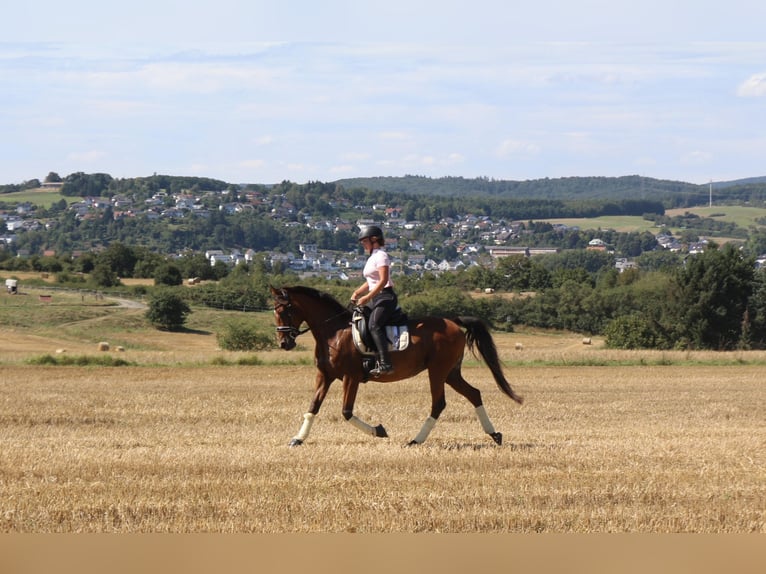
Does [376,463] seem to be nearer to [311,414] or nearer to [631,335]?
[311,414]

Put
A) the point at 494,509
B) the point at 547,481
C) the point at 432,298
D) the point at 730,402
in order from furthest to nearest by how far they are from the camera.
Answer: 1. the point at 432,298
2. the point at 730,402
3. the point at 547,481
4. the point at 494,509

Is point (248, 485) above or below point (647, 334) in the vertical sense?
above

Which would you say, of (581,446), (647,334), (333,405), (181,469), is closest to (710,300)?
(647,334)

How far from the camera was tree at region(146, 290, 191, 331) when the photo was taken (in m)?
73.2

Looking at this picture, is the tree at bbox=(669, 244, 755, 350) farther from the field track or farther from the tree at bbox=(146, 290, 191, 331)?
the field track

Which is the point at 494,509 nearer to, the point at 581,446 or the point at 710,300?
the point at 581,446

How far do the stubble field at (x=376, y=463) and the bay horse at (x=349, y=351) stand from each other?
18.9 inches

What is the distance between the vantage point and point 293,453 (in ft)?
43.0

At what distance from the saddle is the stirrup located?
0.20m

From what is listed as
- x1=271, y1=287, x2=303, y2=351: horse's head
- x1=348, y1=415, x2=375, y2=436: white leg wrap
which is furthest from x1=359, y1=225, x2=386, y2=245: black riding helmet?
x1=348, y1=415, x2=375, y2=436: white leg wrap

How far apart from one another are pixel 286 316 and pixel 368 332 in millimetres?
1123

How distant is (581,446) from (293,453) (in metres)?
3.80

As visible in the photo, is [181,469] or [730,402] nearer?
[181,469]

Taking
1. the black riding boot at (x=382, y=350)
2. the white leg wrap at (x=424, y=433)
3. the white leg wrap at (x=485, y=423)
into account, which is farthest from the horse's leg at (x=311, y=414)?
the white leg wrap at (x=485, y=423)
